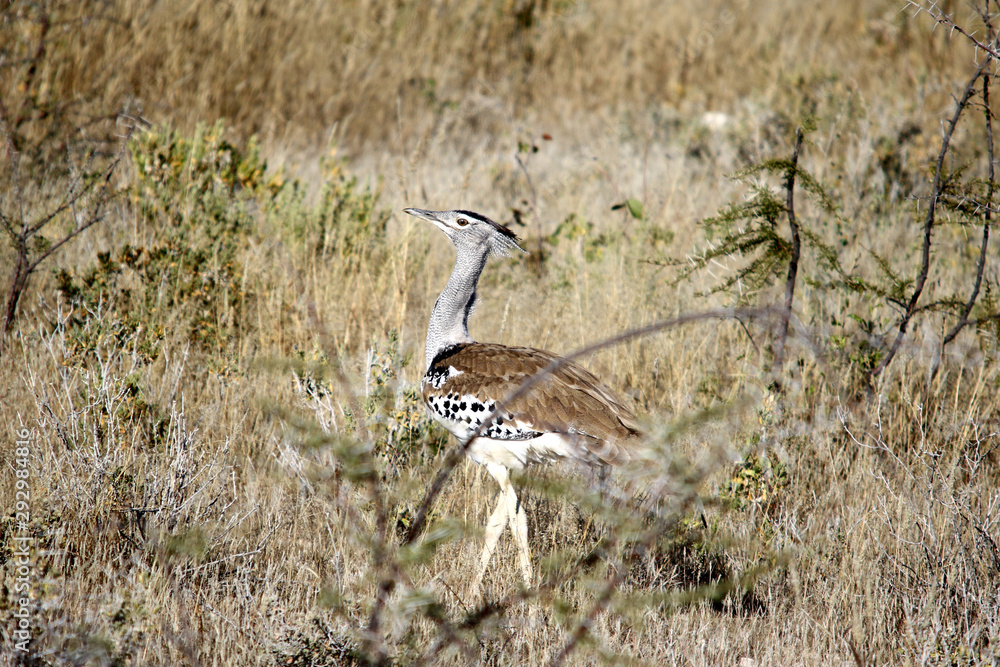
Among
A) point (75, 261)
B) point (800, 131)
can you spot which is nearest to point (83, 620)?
point (75, 261)

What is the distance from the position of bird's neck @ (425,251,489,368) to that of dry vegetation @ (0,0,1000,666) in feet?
0.59

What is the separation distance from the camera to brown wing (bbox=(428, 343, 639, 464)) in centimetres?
299

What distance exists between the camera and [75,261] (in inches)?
185

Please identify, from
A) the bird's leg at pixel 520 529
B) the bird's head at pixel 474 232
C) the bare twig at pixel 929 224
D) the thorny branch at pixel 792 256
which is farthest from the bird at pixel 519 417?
the bare twig at pixel 929 224

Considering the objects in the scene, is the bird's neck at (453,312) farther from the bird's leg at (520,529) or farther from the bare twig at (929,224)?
the bare twig at (929,224)

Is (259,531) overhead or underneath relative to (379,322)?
underneath

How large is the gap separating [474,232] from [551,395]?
1.02m

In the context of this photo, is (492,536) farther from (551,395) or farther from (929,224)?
(929,224)

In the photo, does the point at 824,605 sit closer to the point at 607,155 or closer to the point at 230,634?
the point at 230,634

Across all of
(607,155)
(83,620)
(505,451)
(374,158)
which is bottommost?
(83,620)

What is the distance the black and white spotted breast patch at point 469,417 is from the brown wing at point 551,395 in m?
0.02

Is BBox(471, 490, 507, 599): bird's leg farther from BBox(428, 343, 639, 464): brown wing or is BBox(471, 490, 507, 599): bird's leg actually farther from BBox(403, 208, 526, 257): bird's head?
BBox(403, 208, 526, 257): bird's head

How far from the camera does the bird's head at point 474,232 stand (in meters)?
3.75

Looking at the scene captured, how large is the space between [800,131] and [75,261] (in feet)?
13.1
